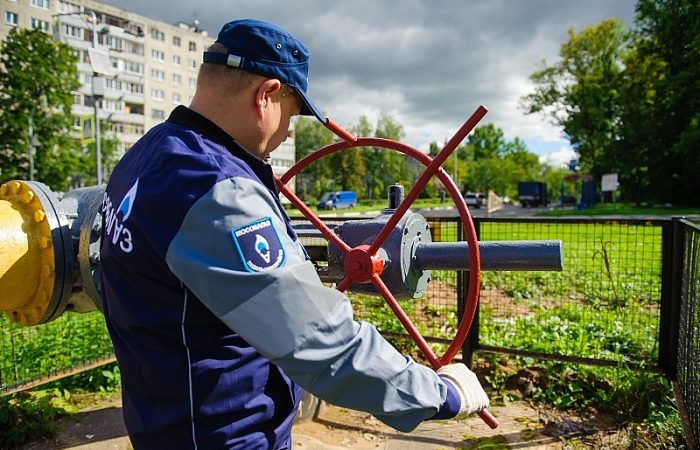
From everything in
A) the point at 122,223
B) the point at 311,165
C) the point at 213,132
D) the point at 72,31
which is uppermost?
the point at 72,31

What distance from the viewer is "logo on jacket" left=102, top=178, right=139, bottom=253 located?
120 centimetres

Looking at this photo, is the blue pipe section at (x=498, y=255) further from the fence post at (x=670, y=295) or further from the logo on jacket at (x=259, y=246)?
the fence post at (x=670, y=295)

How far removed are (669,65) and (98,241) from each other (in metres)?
39.7

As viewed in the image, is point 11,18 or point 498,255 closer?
point 498,255

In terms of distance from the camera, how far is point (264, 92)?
4.15ft

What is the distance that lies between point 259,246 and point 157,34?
6139 centimetres

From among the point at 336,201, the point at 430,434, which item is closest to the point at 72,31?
the point at 336,201

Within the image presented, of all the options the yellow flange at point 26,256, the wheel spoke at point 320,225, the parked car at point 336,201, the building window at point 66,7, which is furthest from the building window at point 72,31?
the wheel spoke at point 320,225

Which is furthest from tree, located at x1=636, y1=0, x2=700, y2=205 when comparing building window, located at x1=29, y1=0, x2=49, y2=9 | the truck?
Result: building window, located at x1=29, y1=0, x2=49, y2=9

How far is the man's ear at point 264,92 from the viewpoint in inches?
49.5

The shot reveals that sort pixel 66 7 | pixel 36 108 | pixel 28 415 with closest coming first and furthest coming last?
pixel 28 415, pixel 36 108, pixel 66 7

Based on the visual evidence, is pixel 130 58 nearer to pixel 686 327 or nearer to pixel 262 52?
pixel 686 327

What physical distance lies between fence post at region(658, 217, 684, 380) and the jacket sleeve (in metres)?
2.84

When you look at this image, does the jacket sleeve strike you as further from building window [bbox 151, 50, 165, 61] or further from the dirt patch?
building window [bbox 151, 50, 165, 61]
